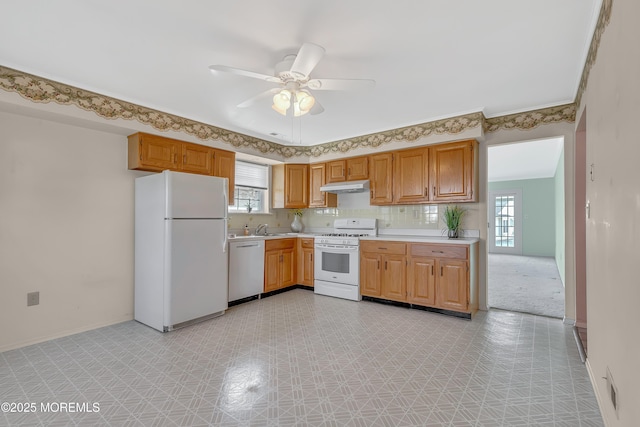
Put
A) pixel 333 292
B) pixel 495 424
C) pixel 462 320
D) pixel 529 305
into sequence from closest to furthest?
pixel 495 424 < pixel 462 320 < pixel 529 305 < pixel 333 292

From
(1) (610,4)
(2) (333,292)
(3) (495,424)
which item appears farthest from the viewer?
(2) (333,292)

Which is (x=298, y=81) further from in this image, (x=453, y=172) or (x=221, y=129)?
(x=453, y=172)

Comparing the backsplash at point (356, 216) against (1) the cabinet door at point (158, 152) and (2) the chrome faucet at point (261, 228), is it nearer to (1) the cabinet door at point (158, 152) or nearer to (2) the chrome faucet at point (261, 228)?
(2) the chrome faucet at point (261, 228)

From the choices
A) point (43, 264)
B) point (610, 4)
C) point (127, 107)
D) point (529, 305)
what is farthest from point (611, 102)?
point (43, 264)

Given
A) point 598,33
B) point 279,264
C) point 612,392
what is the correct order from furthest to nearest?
point 279,264
point 598,33
point 612,392

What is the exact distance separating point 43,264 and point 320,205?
354 centimetres

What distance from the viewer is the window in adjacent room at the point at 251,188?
16.4 ft

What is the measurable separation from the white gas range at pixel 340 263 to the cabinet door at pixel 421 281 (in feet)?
2.51

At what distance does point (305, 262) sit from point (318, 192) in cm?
120

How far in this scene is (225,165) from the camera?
4.31 meters

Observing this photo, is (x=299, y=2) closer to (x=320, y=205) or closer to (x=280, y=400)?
(x=280, y=400)

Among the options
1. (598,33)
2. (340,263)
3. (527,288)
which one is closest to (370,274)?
(340,263)

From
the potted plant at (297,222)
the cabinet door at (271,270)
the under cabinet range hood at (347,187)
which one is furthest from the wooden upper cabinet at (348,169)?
the cabinet door at (271,270)

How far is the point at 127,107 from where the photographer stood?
10.7 feet
